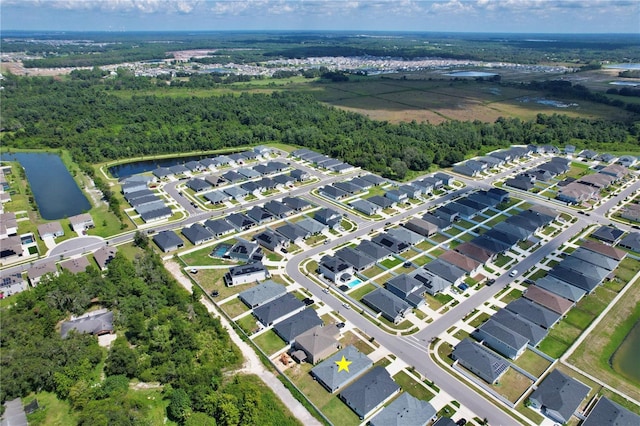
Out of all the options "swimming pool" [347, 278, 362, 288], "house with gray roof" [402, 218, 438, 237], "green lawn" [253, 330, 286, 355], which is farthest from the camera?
"house with gray roof" [402, 218, 438, 237]

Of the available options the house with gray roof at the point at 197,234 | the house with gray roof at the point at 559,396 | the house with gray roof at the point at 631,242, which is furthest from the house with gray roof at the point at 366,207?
the house with gray roof at the point at 559,396

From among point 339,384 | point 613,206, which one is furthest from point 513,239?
point 339,384

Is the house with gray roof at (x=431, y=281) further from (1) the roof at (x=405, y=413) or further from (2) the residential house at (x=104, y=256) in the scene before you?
(2) the residential house at (x=104, y=256)

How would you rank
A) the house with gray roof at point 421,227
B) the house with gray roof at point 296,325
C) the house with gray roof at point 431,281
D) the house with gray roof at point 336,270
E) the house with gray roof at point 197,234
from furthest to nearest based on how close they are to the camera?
the house with gray roof at point 421,227
the house with gray roof at point 197,234
the house with gray roof at point 336,270
the house with gray roof at point 431,281
the house with gray roof at point 296,325

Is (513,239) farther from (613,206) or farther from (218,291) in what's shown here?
(218,291)

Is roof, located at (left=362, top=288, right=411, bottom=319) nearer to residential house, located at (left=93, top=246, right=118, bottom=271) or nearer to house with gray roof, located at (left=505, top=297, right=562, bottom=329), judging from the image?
house with gray roof, located at (left=505, top=297, right=562, bottom=329)

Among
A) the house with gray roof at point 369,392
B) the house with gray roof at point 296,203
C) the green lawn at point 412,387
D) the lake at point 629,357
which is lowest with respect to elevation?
the lake at point 629,357

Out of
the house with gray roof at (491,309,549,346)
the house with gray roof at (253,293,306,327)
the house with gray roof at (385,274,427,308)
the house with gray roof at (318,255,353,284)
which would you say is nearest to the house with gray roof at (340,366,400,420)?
the house with gray roof at (253,293,306,327)
